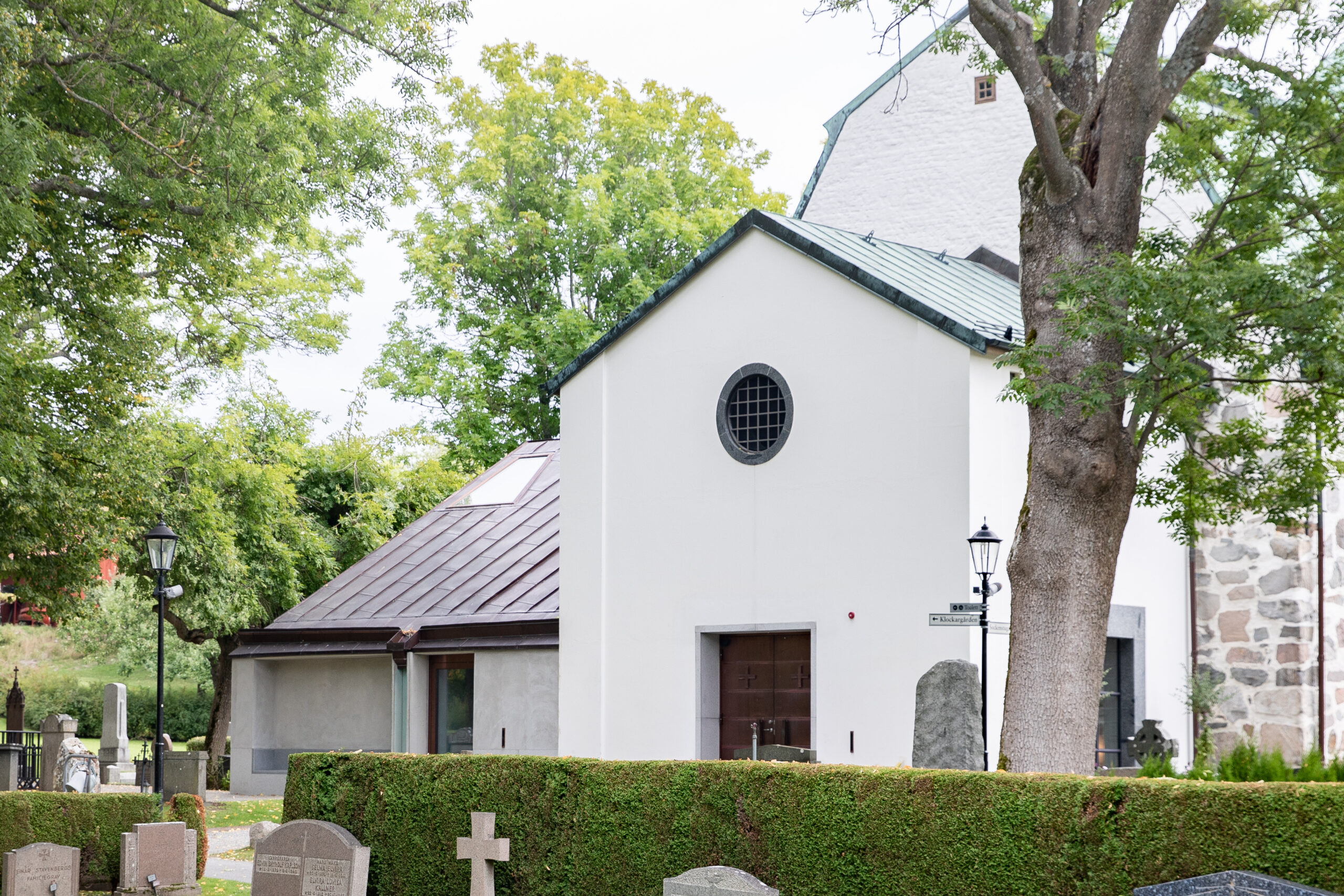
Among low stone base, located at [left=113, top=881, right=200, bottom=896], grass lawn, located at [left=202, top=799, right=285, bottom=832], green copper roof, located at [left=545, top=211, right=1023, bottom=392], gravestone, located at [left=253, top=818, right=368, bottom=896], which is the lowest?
grass lawn, located at [left=202, top=799, right=285, bottom=832]

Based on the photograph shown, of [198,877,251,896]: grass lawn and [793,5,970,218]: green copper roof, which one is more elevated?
[793,5,970,218]: green copper roof

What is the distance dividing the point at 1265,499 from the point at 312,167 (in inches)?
438

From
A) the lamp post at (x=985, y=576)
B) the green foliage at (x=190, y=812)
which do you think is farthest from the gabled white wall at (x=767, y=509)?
the green foliage at (x=190, y=812)

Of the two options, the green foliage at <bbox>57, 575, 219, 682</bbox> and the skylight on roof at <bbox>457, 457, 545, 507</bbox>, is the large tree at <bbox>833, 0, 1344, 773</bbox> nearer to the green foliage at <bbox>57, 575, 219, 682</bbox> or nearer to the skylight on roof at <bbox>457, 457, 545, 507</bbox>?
the skylight on roof at <bbox>457, 457, 545, 507</bbox>

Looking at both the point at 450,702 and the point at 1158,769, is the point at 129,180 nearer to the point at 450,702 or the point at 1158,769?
the point at 450,702

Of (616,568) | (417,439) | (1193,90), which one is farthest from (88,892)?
(417,439)

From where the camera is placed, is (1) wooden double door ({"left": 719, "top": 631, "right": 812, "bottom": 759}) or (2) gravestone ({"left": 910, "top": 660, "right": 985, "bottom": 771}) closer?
(2) gravestone ({"left": 910, "top": 660, "right": 985, "bottom": 771})

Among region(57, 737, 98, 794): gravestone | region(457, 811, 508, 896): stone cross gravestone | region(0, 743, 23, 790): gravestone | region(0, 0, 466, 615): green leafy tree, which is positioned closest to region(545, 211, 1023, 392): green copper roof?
region(0, 0, 466, 615): green leafy tree

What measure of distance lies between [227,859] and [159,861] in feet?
11.3

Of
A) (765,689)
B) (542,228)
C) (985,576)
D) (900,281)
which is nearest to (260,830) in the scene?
(765,689)

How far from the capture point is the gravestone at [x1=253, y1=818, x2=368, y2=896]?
10930 mm

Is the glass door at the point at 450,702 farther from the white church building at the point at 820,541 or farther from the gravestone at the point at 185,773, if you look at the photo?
the gravestone at the point at 185,773

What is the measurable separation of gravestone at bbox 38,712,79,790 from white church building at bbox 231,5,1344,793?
6144mm

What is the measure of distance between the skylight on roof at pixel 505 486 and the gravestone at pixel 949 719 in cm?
1418
